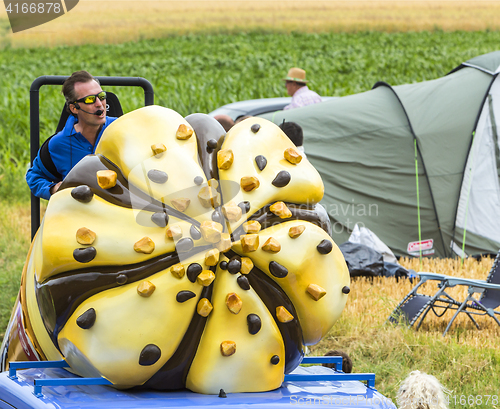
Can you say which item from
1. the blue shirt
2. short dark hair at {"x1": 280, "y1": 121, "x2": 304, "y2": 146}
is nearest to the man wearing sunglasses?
the blue shirt

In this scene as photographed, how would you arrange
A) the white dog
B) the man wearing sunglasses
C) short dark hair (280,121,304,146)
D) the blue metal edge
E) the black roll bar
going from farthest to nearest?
1. short dark hair (280,121,304,146)
2. the black roll bar
3. the man wearing sunglasses
4. the white dog
5. the blue metal edge

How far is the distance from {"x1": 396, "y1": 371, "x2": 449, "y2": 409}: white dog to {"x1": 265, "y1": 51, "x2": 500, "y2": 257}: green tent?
5225mm

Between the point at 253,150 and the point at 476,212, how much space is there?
611 cm

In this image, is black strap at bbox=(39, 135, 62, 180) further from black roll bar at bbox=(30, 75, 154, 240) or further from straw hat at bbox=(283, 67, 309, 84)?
straw hat at bbox=(283, 67, 309, 84)

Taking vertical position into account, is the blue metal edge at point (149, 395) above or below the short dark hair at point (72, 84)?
below

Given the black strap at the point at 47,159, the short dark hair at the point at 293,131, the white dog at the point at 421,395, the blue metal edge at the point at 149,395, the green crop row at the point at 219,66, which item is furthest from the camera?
the green crop row at the point at 219,66

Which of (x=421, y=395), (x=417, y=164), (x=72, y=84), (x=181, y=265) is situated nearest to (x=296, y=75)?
(x=417, y=164)

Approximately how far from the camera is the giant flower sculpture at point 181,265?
197 cm

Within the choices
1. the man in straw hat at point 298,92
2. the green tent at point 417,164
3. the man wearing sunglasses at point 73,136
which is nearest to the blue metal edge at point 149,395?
the man wearing sunglasses at point 73,136

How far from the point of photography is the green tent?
7.54m

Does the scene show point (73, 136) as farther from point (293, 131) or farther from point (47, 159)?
point (293, 131)

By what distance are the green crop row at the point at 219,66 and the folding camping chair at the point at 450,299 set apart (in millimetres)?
7581

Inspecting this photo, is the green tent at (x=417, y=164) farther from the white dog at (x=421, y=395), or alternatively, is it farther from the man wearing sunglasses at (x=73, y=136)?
the white dog at (x=421, y=395)

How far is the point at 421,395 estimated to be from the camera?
7.32 feet
